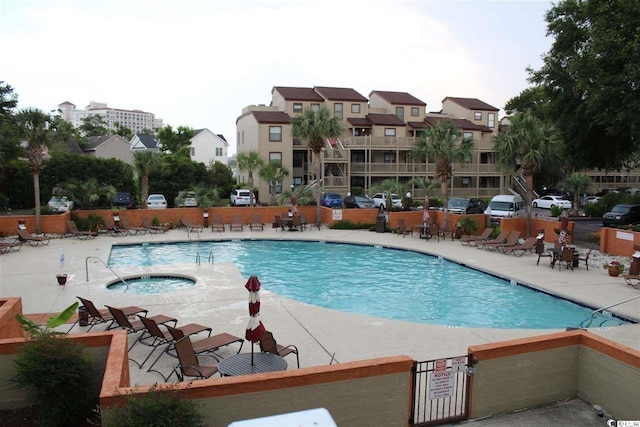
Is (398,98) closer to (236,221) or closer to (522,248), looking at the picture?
(236,221)

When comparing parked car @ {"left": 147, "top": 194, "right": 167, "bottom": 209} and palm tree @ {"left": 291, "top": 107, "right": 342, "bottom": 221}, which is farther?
parked car @ {"left": 147, "top": 194, "right": 167, "bottom": 209}


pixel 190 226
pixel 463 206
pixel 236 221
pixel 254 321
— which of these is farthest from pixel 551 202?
pixel 254 321

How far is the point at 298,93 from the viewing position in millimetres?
49469

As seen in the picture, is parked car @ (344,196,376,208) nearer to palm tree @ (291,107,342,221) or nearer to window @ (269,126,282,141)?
palm tree @ (291,107,342,221)

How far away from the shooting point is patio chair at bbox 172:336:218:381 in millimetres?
7492

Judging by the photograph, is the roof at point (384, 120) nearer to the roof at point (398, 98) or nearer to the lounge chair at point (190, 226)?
the roof at point (398, 98)

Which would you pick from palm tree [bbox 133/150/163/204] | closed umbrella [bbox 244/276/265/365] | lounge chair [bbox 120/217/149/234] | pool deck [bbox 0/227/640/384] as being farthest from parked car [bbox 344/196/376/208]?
closed umbrella [bbox 244/276/265/365]

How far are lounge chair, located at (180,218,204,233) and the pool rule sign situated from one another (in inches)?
808

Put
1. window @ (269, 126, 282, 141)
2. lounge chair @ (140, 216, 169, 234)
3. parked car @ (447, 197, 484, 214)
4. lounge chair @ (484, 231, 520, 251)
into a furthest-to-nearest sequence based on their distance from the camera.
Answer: window @ (269, 126, 282, 141) < parked car @ (447, 197, 484, 214) < lounge chair @ (140, 216, 169, 234) < lounge chair @ (484, 231, 520, 251)

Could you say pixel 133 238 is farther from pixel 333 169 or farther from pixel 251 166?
pixel 333 169

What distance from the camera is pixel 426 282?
17062 mm

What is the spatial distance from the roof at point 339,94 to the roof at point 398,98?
3779 millimetres

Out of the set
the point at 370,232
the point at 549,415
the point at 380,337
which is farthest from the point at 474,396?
the point at 370,232

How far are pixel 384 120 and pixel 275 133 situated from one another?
1149 cm
